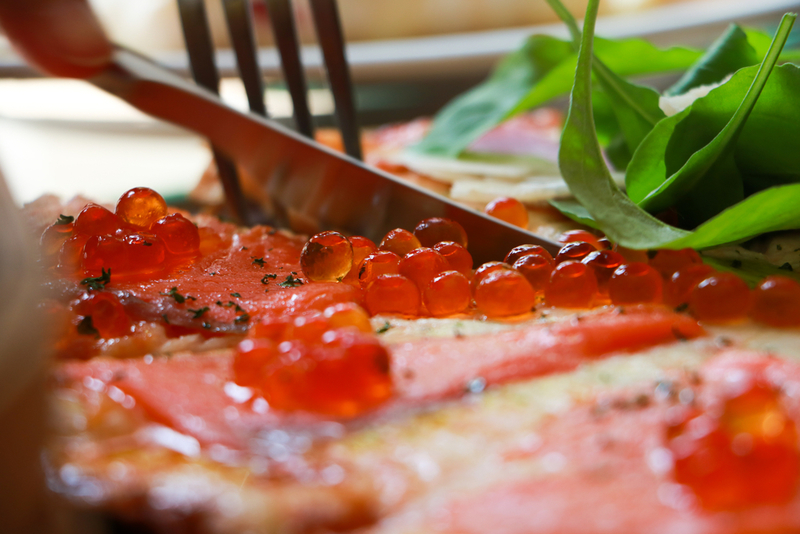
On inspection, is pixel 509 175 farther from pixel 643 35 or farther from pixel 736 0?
pixel 736 0

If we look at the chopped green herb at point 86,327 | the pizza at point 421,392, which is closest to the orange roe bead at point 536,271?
the pizza at point 421,392

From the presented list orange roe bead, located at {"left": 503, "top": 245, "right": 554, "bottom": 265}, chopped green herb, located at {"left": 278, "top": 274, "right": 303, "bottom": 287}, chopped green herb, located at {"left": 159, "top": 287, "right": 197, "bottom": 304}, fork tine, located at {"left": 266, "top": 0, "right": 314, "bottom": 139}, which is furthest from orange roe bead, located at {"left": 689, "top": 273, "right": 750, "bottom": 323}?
fork tine, located at {"left": 266, "top": 0, "right": 314, "bottom": 139}

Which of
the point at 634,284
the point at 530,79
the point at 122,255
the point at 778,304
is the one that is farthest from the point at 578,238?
the point at 530,79

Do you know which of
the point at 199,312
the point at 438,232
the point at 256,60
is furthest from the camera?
the point at 256,60

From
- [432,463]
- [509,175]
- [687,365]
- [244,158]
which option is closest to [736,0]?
[509,175]

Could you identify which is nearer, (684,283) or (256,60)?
(684,283)

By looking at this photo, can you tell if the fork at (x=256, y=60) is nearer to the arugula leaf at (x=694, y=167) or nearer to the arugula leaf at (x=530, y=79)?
the arugula leaf at (x=530, y=79)

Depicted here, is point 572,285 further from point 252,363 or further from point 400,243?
point 252,363
